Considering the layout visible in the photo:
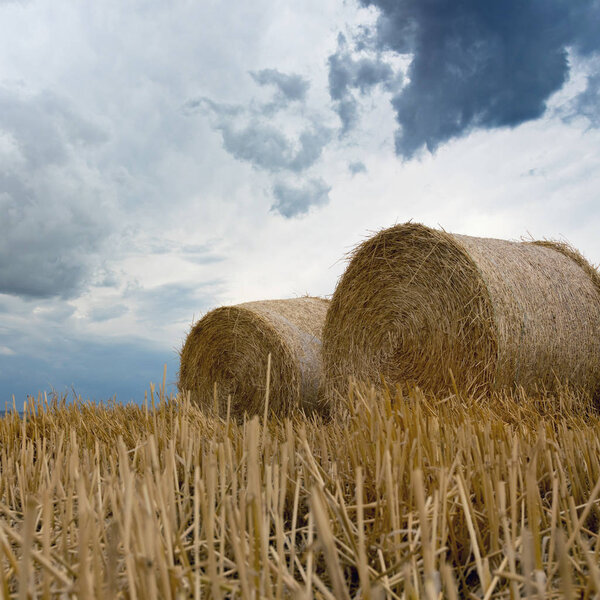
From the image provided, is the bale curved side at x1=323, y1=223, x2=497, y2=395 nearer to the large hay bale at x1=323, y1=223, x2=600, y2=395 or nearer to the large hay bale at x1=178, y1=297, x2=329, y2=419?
the large hay bale at x1=323, y1=223, x2=600, y2=395

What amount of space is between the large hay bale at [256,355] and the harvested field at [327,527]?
10.3 feet

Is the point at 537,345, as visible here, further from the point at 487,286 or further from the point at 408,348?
the point at 408,348

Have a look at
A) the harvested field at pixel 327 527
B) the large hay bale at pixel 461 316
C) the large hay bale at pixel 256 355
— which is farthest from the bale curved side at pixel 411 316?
the harvested field at pixel 327 527

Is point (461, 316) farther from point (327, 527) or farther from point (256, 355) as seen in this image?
point (327, 527)

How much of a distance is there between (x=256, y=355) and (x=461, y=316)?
2383 mm

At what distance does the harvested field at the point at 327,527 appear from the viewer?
3.11 ft

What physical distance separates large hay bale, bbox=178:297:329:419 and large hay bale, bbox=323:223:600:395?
1.41ft

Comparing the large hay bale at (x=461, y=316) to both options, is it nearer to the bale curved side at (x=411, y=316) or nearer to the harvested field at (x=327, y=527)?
the bale curved side at (x=411, y=316)

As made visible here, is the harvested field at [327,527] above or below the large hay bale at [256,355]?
below

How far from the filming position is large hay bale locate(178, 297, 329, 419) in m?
5.66

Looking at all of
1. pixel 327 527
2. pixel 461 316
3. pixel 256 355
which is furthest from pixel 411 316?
pixel 327 527

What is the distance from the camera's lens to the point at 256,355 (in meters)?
5.98

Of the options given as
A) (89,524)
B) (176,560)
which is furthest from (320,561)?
(89,524)

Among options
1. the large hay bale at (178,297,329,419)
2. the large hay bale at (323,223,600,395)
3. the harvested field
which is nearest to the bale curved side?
the large hay bale at (323,223,600,395)
